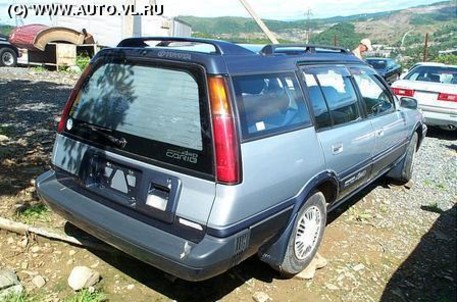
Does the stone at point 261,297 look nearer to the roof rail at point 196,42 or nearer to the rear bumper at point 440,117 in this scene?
the roof rail at point 196,42

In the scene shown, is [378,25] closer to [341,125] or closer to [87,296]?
[341,125]

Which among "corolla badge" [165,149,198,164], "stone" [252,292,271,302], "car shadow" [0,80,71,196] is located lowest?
"stone" [252,292,271,302]

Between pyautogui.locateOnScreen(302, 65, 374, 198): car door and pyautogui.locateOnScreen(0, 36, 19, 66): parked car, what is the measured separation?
1670cm

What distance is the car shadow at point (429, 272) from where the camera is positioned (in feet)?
11.7

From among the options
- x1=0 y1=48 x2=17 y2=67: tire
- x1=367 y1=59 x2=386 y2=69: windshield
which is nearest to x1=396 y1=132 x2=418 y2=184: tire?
x1=367 y1=59 x2=386 y2=69: windshield

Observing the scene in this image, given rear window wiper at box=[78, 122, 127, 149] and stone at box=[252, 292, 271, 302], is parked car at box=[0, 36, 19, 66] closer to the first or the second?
rear window wiper at box=[78, 122, 127, 149]

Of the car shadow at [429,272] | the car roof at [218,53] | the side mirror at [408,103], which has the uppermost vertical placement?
the car roof at [218,53]

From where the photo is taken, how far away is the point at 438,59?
2239 cm

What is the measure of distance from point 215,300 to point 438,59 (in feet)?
75.0

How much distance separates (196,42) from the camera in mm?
3115

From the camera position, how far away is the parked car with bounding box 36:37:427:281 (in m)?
2.60

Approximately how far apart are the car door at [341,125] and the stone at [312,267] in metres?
0.60

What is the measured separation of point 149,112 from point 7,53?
17.0 m

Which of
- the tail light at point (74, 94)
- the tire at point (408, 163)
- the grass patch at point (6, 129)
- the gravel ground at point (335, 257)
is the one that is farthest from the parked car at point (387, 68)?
the tail light at point (74, 94)
